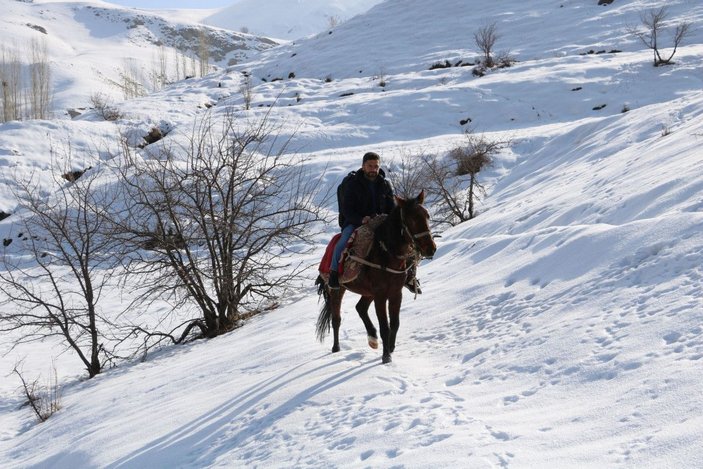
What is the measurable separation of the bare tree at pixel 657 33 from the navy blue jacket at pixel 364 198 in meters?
32.0

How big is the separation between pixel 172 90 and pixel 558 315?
47.8 metres

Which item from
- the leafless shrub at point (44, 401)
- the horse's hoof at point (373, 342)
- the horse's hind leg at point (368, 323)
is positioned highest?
the horse's hind leg at point (368, 323)

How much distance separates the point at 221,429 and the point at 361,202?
3167 millimetres

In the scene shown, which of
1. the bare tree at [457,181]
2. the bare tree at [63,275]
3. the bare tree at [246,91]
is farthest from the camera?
the bare tree at [246,91]

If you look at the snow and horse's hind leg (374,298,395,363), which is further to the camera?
horse's hind leg (374,298,395,363)

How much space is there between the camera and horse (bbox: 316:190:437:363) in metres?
5.89

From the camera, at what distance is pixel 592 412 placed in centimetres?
375

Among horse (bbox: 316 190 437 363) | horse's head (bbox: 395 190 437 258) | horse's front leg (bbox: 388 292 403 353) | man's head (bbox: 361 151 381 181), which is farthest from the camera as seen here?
man's head (bbox: 361 151 381 181)

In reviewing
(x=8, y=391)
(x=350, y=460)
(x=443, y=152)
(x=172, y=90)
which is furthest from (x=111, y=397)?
(x=172, y=90)

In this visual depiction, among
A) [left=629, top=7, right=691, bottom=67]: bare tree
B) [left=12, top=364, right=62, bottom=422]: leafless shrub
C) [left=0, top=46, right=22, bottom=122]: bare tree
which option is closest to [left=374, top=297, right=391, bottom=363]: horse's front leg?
[left=12, top=364, right=62, bottom=422]: leafless shrub

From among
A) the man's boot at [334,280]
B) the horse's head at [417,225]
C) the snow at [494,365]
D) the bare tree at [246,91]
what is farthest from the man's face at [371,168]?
the bare tree at [246,91]

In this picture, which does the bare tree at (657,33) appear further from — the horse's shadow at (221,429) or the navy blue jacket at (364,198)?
the horse's shadow at (221,429)

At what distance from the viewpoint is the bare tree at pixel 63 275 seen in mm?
10953

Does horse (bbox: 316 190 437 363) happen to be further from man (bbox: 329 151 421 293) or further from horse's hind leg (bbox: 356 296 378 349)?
man (bbox: 329 151 421 293)
